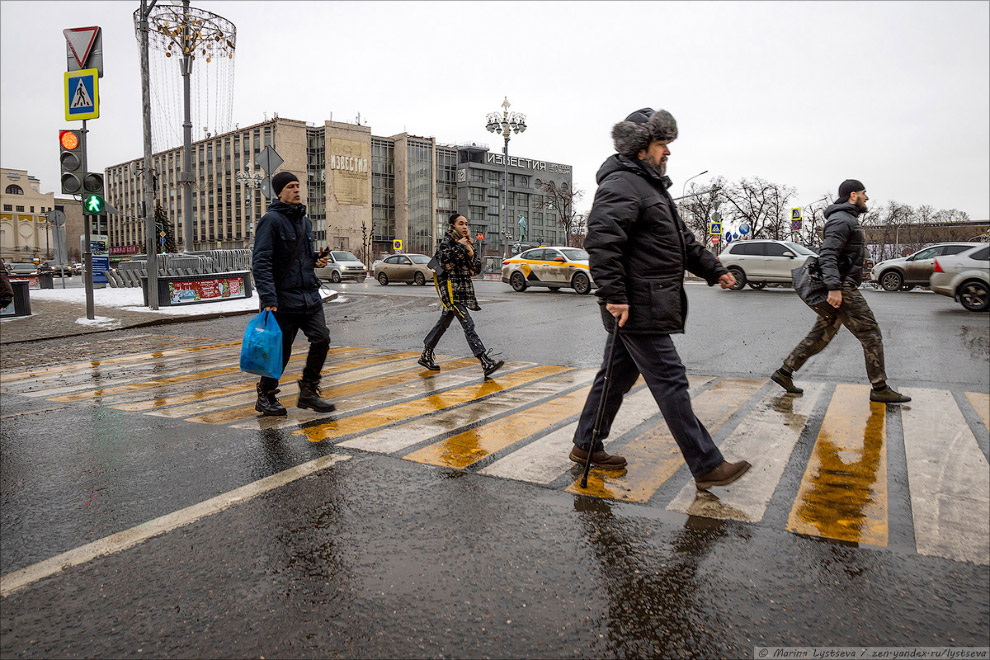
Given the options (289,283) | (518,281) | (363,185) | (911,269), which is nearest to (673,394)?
(289,283)

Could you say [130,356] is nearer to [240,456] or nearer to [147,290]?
[240,456]

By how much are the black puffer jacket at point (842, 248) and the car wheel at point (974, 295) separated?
11641mm

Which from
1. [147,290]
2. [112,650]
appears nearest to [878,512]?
[112,650]

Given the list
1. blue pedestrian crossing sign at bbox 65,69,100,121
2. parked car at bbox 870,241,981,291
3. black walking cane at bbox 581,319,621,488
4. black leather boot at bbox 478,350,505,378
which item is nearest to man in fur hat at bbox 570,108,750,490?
black walking cane at bbox 581,319,621,488

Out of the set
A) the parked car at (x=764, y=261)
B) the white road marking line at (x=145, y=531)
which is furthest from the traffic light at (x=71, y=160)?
the parked car at (x=764, y=261)

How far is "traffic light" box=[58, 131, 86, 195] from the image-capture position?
42.5ft

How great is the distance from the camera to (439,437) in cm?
468

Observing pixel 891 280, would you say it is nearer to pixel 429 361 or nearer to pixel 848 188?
pixel 848 188

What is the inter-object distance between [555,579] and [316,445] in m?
2.38

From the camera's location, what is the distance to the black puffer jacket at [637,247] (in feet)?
11.4

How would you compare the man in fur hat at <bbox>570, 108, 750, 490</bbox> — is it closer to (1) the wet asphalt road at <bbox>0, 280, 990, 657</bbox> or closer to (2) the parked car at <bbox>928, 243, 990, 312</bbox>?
(1) the wet asphalt road at <bbox>0, 280, 990, 657</bbox>

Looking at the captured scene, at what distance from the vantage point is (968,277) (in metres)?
15.1

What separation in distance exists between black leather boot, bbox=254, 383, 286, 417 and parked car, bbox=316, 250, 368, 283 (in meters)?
29.3

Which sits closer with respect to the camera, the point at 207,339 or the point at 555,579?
the point at 555,579
